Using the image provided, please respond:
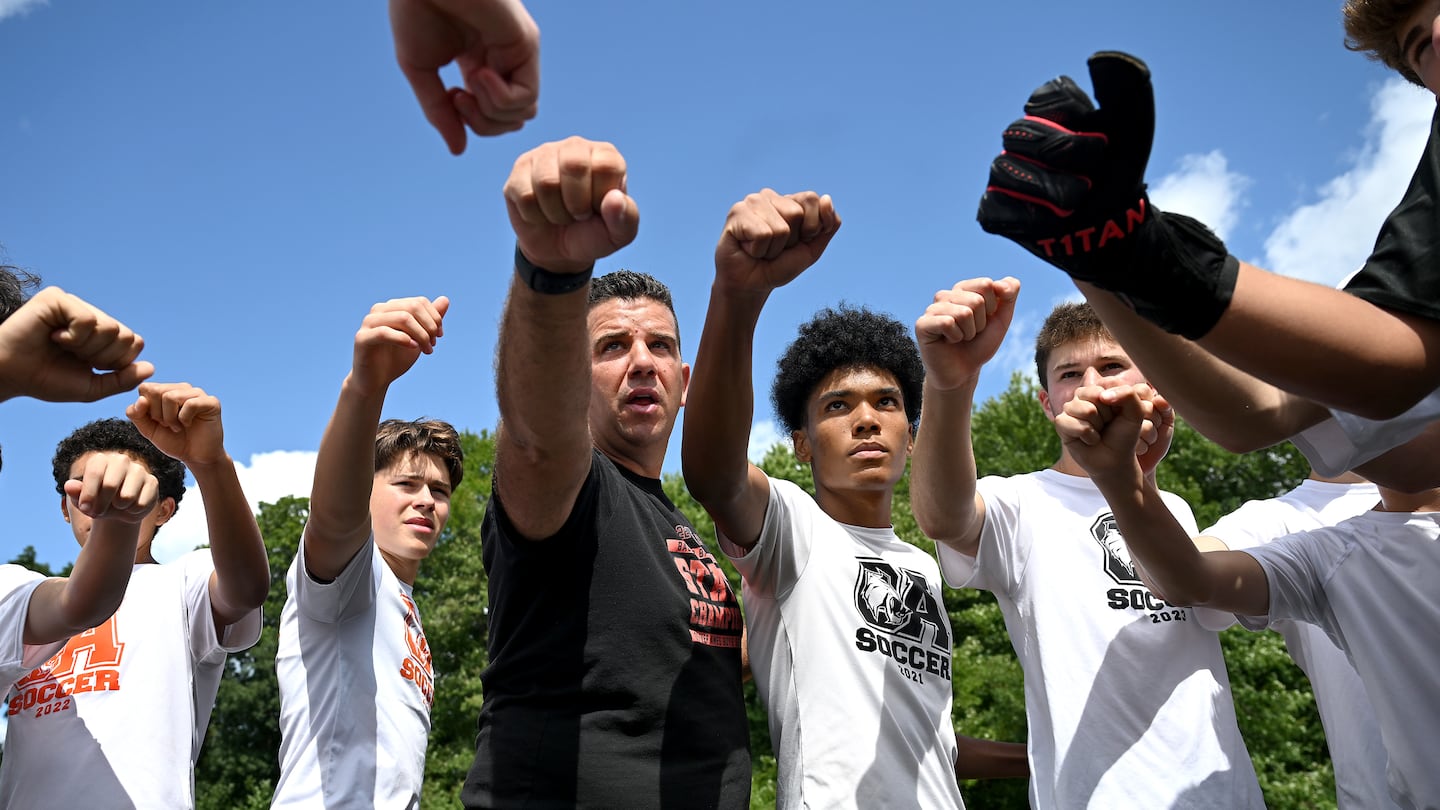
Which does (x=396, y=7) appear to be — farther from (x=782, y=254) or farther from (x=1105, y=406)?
(x=1105, y=406)

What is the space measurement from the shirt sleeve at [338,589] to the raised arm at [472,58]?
207cm

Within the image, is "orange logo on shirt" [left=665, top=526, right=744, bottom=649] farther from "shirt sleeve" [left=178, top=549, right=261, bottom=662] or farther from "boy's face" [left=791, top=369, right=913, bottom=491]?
"shirt sleeve" [left=178, top=549, right=261, bottom=662]

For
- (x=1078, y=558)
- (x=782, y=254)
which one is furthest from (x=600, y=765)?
(x=1078, y=558)

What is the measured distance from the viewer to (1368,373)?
1.81 metres

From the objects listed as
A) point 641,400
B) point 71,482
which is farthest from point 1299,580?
point 71,482

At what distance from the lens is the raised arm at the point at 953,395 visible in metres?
2.93

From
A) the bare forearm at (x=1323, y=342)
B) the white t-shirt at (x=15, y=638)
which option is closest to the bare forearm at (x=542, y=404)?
the bare forearm at (x=1323, y=342)

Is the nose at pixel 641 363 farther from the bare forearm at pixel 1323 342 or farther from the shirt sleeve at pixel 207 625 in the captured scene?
the shirt sleeve at pixel 207 625

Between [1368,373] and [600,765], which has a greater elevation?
[1368,373]

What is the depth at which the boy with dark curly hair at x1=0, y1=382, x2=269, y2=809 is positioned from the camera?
3.76m

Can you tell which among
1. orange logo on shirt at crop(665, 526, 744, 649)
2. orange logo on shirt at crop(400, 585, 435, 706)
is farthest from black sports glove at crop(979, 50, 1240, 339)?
orange logo on shirt at crop(400, 585, 435, 706)

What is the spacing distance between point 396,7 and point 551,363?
2.51ft

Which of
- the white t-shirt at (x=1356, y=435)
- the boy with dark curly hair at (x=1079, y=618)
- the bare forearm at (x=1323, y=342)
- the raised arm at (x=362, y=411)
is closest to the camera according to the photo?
the bare forearm at (x=1323, y=342)

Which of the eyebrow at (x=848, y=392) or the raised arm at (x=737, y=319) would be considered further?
the eyebrow at (x=848, y=392)
